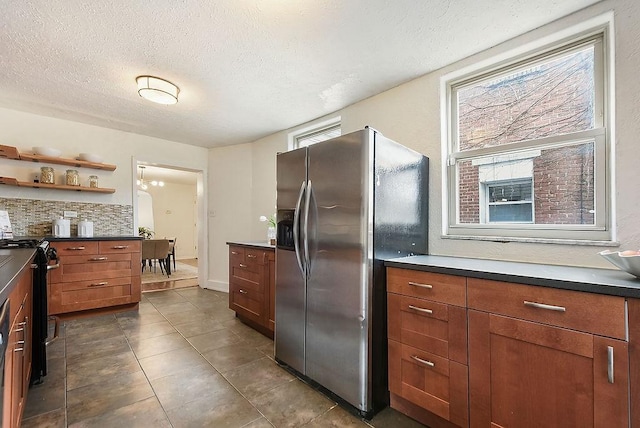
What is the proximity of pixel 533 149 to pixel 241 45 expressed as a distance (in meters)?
2.15

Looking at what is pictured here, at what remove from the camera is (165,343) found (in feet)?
8.63

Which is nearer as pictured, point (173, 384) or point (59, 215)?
point (173, 384)

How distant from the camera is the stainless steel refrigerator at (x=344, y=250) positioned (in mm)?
1678

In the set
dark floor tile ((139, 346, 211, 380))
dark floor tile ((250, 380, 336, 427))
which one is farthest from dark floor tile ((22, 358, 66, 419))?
dark floor tile ((250, 380, 336, 427))

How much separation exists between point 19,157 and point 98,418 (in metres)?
3.25

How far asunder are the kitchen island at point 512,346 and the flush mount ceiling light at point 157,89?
2.46 meters

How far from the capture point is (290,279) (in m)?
2.15

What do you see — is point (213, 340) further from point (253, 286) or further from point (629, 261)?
point (629, 261)

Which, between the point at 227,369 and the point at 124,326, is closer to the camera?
the point at 227,369

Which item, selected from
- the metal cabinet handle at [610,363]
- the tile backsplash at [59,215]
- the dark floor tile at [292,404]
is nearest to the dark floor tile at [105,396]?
the dark floor tile at [292,404]

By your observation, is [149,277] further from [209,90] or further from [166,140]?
[209,90]

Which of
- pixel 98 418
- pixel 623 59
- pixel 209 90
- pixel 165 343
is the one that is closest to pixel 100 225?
pixel 165 343

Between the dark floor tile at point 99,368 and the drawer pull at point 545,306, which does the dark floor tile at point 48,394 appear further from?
the drawer pull at point 545,306

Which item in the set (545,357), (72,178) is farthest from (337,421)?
(72,178)
